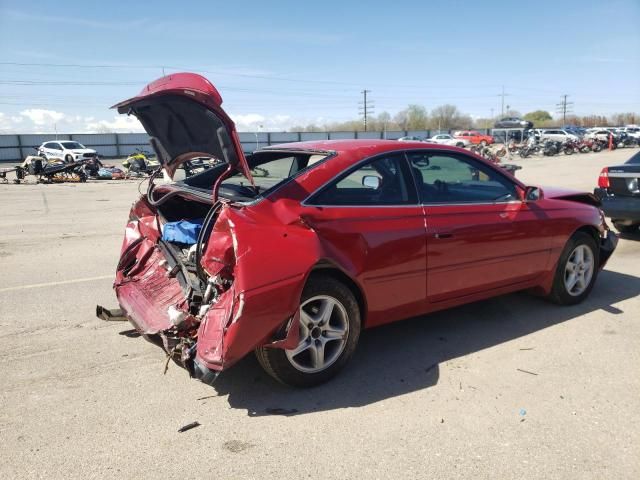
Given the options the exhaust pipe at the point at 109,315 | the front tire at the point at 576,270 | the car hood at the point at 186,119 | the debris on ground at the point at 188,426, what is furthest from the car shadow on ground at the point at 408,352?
the car hood at the point at 186,119

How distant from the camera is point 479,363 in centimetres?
376

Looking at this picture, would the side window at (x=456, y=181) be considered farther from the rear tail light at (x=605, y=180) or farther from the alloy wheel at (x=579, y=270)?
the rear tail light at (x=605, y=180)

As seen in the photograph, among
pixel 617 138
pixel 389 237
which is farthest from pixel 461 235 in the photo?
pixel 617 138

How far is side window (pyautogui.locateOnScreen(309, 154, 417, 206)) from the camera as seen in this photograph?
3490 mm

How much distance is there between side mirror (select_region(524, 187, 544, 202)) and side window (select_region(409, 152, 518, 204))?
112 mm

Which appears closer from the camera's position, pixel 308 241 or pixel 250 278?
pixel 250 278

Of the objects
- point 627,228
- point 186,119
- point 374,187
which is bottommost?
point 627,228

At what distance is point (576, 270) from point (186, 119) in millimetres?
3877

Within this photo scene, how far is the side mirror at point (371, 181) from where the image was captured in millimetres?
3699

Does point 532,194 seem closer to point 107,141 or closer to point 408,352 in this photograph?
point 408,352

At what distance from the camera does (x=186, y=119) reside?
3.43m

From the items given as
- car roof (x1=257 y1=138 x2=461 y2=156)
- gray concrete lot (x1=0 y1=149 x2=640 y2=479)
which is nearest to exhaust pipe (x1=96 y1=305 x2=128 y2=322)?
gray concrete lot (x1=0 y1=149 x2=640 y2=479)

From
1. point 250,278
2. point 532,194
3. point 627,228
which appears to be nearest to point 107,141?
point 627,228

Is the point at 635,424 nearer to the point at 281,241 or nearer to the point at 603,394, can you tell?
the point at 603,394
